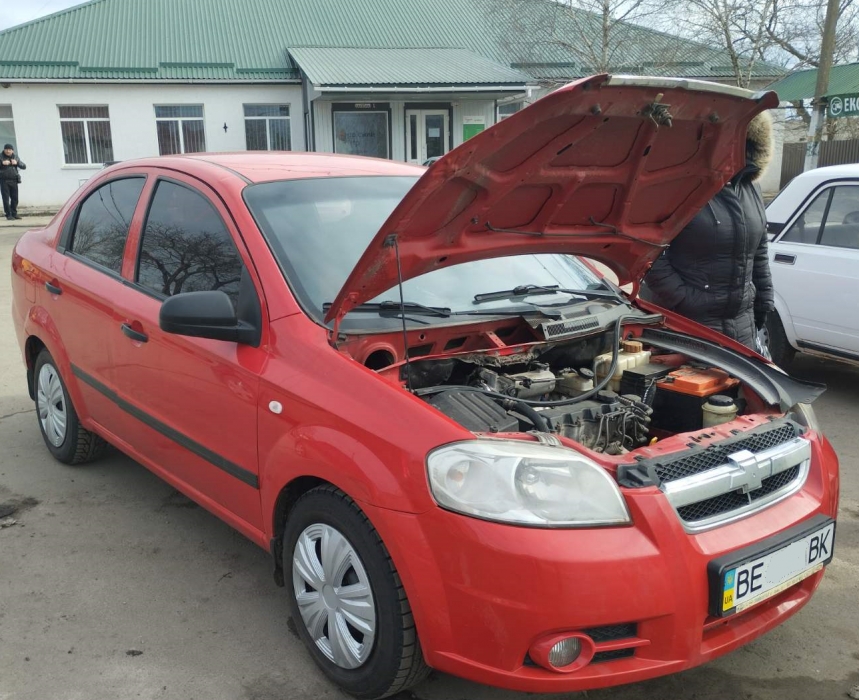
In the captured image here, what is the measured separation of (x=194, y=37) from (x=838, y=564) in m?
25.0

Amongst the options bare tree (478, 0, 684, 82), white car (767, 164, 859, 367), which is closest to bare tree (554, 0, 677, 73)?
bare tree (478, 0, 684, 82)

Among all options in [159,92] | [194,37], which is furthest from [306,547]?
[194,37]

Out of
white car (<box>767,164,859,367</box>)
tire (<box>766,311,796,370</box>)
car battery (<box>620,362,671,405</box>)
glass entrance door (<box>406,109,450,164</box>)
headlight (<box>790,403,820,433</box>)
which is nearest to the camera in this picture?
headlight (<box>790,403,820,433</box>)

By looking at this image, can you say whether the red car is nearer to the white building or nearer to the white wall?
the white building

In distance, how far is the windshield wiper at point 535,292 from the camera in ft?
10.8

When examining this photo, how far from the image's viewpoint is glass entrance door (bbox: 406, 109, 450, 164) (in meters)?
24.8

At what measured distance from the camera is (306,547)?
2.62m

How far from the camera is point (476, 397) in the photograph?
106 inches

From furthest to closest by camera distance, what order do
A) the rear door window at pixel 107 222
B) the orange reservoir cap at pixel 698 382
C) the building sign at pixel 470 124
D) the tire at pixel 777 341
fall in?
the building sign at pixel 470 124
the tire at pixel 777 341
the rear door window at pixel 107 222
the orange reservoir cap at pixel 698 382

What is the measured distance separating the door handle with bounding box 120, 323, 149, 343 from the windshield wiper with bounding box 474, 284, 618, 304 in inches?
53.4

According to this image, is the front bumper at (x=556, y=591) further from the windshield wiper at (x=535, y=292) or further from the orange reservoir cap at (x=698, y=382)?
the windshield wiper at (x=535, y=292)

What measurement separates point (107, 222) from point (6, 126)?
22233mm

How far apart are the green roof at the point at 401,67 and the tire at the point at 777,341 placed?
708 inches

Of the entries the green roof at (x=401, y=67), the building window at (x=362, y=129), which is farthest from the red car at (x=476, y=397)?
the building window at (x=362, y=129)
